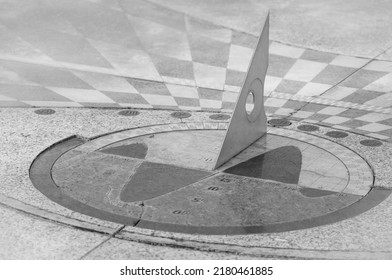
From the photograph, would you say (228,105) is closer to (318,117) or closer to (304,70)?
(318,117)

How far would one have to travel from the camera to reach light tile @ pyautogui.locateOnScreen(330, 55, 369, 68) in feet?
30.2

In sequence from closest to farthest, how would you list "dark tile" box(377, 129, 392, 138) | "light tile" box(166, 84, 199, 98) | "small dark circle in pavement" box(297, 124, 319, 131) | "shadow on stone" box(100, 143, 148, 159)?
"shadow on stone" box(100, 143, 148, 159) → "dark tile" box(377, 129, 392, 138) → "small dark circle in pavement" box(297, 124, 319, 131) → "light tile" box(166, 84, 199, 98)

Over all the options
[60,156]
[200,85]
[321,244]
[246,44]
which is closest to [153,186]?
[60,156]

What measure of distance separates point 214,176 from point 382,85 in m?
3.44

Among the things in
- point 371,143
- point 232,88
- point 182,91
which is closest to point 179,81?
point 182,91

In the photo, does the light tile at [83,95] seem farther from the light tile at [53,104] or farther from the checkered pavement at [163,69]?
the light tile at [53,104]

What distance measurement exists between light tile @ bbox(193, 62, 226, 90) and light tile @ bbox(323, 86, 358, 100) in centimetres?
130

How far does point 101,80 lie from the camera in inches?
338

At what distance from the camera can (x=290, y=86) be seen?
8578mm

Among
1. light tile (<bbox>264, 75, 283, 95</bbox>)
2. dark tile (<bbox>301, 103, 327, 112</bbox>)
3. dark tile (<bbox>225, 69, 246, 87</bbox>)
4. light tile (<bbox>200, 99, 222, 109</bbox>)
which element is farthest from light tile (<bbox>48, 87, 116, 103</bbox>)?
dark tile (<bbox>301, 103, 327, 112</bbox>)

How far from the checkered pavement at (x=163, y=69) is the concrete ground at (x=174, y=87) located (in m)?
0.02

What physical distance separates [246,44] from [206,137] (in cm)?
332

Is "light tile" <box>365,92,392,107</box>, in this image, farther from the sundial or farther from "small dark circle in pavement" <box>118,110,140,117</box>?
A: "small dark circle in pavement" <box>118,110,140,117</box>

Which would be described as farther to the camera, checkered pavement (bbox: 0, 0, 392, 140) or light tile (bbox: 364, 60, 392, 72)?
light tile (bbox: 364, 60, 392, 72)
